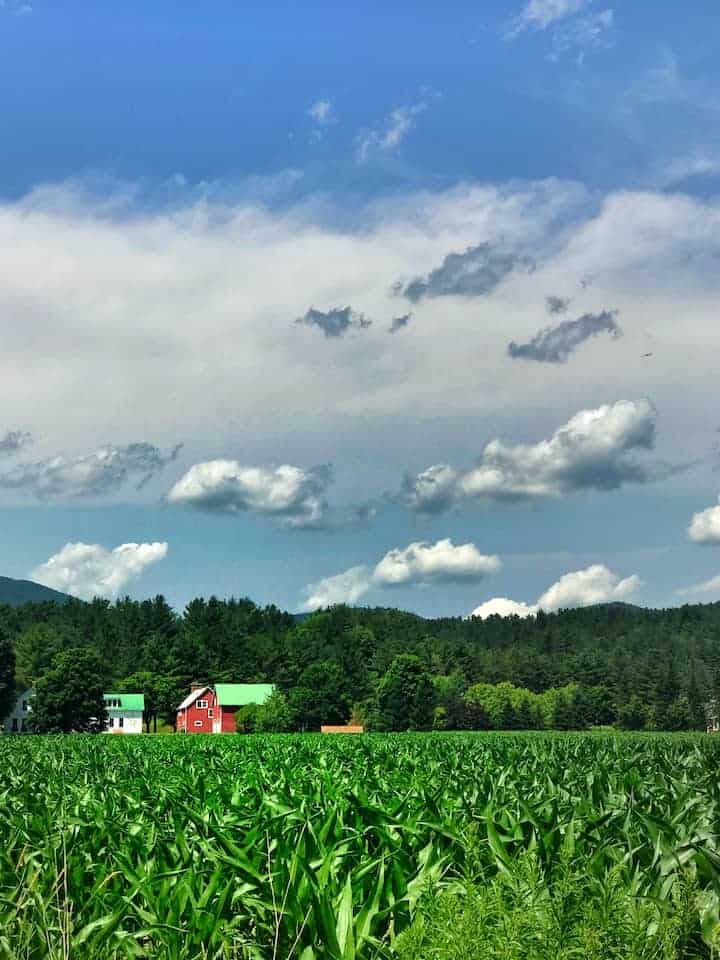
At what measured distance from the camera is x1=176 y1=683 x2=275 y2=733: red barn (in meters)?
131

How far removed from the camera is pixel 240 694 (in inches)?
5325

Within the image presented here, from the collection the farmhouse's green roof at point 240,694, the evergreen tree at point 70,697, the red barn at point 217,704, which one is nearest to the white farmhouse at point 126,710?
the red barn at point 217,704

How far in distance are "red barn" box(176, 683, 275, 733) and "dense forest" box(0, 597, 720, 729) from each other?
5025 mm

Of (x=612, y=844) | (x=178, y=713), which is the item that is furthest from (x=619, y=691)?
(x=612, y=844)

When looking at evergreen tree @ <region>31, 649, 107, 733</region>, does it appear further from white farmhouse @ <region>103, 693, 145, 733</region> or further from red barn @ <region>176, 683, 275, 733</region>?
white farmhouse @ <region>103, 693, 145, 733</region>

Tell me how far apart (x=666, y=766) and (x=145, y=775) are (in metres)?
9.00

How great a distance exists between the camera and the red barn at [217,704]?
5172 inches

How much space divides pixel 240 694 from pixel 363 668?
20666 millimetres

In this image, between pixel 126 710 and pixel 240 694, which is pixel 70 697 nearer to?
pixel 240 694

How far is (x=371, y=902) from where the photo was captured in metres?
8.65

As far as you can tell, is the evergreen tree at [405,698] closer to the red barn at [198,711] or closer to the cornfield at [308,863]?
the red barn at [198,711]

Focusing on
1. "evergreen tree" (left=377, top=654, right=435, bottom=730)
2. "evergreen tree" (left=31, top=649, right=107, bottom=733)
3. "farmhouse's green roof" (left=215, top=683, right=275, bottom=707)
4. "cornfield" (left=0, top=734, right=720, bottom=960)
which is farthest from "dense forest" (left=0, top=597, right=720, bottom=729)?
"cornfield" (left=0, top=734, right=720, bottom=960)

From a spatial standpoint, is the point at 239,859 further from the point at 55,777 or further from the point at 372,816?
the point at 55,777

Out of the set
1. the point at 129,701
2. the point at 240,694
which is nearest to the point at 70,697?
the point at 240,694
